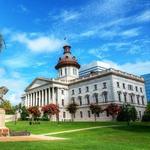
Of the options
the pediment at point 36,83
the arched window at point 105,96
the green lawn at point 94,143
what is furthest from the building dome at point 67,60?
the green lawn at point 94,143

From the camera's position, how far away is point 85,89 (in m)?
84.6

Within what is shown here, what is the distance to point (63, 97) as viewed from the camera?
89938 millimetres

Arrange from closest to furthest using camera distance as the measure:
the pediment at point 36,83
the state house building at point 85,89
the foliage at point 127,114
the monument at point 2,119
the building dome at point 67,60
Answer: the monument at point 2,119 < the foliage at point 127,114 < the state house building at point 85,89 < the pediment at point 36,83 < the building dome at point 67,60

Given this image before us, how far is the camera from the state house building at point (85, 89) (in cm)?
7669

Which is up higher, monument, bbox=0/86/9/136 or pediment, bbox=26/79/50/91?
pediment, bbox=26/79/50/91

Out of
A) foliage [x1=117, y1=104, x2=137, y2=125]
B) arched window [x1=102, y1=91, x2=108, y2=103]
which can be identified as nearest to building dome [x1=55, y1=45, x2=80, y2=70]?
arched window [x1=102, y1=91, x2=108, y2=103]

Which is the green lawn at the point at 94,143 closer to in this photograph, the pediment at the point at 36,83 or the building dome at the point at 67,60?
the pediment at the point at 36,83

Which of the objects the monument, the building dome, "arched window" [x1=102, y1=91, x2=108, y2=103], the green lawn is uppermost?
the building dome

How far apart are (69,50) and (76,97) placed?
26067mm

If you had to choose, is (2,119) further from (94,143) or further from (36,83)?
(36,83)

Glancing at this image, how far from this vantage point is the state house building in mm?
76688

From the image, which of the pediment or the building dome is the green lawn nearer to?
the pediment

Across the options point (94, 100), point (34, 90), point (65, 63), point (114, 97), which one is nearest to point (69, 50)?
point (65, 63)

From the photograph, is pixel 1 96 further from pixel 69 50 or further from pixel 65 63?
pixel 69 50
